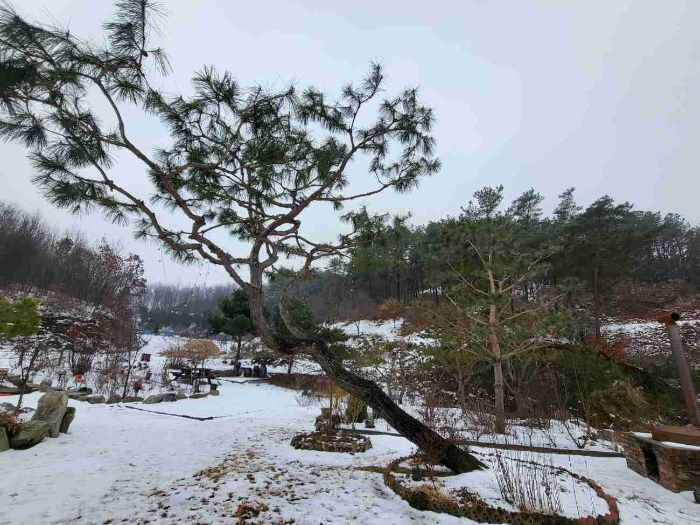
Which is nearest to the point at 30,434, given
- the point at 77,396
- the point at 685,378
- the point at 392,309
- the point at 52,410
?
the point at 52,410

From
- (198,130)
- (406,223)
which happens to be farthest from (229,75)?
(406,223)

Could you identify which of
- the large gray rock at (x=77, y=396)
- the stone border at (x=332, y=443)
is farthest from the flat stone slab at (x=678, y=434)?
the large gray rock at (x=77, y=396)

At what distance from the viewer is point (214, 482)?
3.17m

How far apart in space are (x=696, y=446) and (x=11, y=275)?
27.4 meters

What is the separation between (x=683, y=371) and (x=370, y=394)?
340cm

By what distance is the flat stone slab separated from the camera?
3.34m

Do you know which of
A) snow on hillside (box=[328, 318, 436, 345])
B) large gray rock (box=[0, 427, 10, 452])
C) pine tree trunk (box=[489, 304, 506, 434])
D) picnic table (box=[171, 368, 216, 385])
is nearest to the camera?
large gray rock (box=[0, 427, 10, 452])

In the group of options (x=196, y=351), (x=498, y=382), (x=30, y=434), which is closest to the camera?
(x=30, y=434)

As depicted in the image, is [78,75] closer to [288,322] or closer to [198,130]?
[198,130]

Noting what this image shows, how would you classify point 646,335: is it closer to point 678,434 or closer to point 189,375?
point 678,434

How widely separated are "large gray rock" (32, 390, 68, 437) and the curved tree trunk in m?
3.87

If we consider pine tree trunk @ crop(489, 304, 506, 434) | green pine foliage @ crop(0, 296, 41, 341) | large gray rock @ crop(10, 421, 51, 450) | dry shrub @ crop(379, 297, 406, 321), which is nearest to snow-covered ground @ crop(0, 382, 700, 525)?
large gray rock @ crop(10, 421, 51, 450)

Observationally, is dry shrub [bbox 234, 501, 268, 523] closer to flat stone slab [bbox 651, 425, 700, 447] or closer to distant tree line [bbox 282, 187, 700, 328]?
distant tree line [bbox 282, 187, 700, 328]

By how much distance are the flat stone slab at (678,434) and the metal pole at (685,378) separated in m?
0.13
